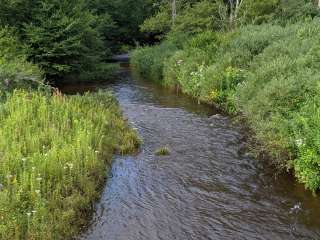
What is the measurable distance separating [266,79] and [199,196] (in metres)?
5.68

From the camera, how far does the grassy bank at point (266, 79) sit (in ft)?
32.3

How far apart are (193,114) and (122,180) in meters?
6.85

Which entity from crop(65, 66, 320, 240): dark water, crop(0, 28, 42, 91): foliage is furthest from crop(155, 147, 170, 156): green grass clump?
crop(0, 28, 42, 91): foliage

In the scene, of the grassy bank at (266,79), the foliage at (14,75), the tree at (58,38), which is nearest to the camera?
the grassy bank at (266,79)

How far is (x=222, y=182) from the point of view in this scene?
995 cm

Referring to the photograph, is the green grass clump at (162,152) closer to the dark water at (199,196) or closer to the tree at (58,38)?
the dark water at (199,196)

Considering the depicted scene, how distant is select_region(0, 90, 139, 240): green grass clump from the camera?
719cm

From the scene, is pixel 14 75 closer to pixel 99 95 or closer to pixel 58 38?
pixel 99 95

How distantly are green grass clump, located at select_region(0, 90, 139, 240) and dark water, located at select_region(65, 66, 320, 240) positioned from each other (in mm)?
447

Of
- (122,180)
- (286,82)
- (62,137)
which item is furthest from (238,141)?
(62,137)

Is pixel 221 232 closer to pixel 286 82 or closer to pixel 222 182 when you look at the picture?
pixel 222 182

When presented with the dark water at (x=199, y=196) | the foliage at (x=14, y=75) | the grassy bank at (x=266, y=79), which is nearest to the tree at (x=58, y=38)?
the foliage at (x=14, y=75)

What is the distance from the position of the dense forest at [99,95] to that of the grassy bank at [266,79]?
1.5 inches

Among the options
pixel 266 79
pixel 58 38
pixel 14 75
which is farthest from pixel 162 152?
pixel 58 38
